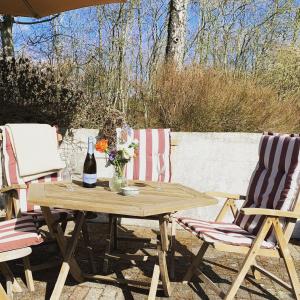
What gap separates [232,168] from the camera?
4.64 metres

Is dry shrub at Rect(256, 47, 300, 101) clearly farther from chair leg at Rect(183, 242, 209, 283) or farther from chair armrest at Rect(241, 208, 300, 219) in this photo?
chair armrest at Rect(241, 208, 300, 219)

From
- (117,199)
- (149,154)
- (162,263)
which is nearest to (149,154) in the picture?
(149,154)

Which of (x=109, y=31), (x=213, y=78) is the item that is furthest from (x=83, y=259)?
(x=109, y=31)

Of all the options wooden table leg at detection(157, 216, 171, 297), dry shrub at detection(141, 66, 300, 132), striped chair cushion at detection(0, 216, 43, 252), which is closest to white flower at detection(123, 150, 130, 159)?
wooden table leg at detection(157, 216, 171, 297)

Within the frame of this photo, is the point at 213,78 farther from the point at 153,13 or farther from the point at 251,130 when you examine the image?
the point at 153,13

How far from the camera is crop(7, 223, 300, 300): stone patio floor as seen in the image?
291 centimetres

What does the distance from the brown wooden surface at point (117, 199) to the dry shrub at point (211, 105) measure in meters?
2.32

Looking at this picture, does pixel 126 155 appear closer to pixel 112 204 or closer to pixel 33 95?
pixel 112 204

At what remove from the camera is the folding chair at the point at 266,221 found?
2.60 metres

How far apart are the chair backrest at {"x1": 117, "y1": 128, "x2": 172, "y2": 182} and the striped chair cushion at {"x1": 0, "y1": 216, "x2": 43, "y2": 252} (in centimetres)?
129

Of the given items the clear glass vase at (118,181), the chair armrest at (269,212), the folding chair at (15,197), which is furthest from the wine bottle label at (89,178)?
the chair armrest at (269,212)

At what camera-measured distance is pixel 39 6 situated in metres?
4.02

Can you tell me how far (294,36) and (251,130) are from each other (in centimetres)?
Result: 656

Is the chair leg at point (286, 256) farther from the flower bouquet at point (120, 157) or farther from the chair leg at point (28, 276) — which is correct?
the chair leg at point (28, 276)
